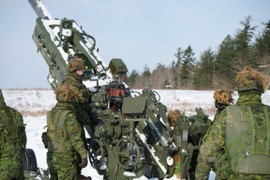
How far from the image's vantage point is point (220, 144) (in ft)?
12.2

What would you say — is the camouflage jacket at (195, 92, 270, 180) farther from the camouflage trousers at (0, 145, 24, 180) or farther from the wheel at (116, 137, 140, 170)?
the wheel at (116, 137, 140, 170)

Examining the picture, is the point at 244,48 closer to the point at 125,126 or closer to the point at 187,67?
the point at 187,67

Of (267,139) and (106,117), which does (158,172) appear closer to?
(106,117)

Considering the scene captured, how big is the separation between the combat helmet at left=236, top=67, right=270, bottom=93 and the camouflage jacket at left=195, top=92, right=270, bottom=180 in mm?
55

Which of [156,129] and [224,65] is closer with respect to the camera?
[156,129]

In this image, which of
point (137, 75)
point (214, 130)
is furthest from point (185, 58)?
point (214, 130)

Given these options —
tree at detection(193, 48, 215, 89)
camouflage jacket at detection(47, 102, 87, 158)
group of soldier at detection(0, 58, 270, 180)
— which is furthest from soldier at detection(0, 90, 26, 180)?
tree at detection(193, 48, 215, 89)

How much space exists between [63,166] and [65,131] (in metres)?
0.47

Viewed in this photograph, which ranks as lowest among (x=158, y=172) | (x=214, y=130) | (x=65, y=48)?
(x=158, y=172)

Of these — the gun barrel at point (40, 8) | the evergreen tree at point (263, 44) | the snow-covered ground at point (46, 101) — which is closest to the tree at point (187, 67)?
the evergreen tree at point (263, 44)

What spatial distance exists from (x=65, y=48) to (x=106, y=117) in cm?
202

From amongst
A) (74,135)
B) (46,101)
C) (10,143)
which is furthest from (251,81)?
(46,101)

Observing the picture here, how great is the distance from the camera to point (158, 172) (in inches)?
272

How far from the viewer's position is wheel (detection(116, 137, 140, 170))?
21.7 ft
